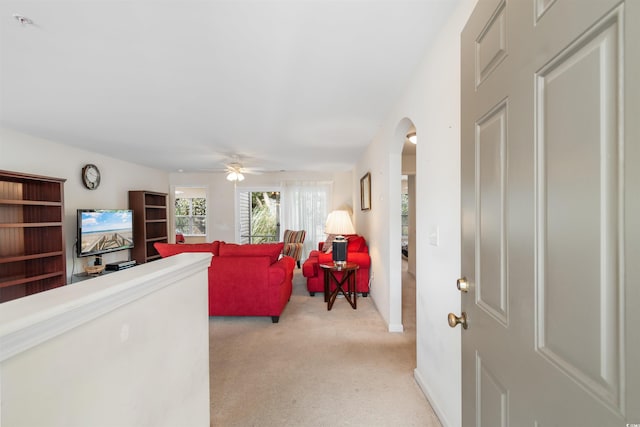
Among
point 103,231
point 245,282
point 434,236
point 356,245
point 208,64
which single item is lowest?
point 245,282

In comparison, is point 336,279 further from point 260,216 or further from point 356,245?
point 260,216

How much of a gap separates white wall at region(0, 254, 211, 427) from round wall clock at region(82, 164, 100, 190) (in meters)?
4.35

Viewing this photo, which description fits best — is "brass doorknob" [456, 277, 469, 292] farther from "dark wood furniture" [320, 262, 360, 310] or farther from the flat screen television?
the flat screen television

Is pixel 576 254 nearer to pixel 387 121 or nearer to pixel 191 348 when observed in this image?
pixel 191 348

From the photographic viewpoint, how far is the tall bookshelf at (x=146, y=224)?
5.33m

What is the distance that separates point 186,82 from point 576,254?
8.23 ft

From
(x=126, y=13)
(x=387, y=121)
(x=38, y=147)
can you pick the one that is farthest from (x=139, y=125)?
(x=387, y=121)

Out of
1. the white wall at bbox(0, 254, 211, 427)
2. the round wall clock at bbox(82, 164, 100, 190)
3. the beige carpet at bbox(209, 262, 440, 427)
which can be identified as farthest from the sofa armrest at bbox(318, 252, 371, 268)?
the round wall clock at bbox(82, 164, 100, 190)

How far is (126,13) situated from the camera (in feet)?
4.66

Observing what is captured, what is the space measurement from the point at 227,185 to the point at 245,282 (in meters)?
4.31

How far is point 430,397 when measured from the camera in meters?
1.75

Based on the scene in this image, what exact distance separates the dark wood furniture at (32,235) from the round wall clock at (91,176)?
0.83 m

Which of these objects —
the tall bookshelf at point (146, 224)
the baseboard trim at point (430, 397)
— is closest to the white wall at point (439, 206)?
the baseboard trim at point (430, 397)

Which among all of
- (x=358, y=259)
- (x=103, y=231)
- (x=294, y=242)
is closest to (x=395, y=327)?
(x=358, y=259)
